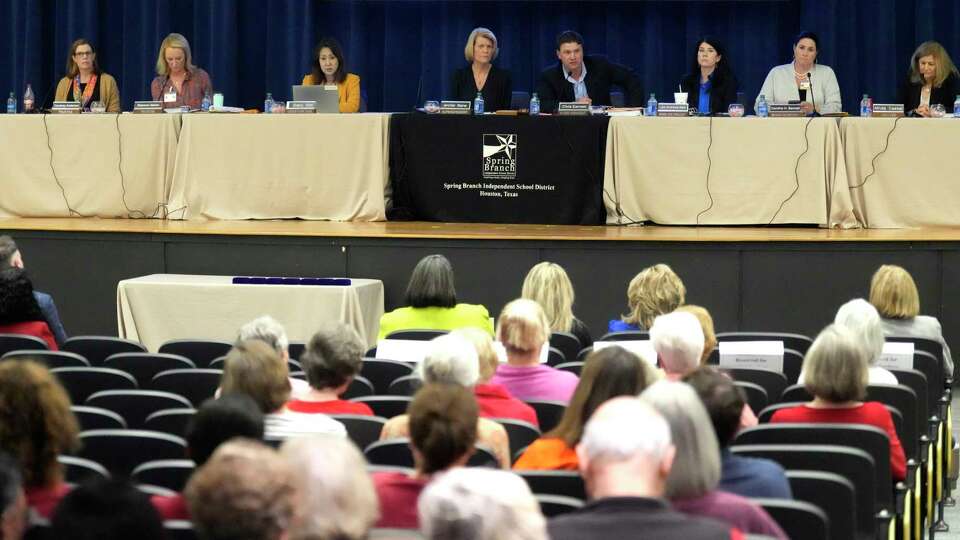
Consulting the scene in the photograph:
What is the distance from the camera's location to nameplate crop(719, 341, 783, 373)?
5464 millimetres

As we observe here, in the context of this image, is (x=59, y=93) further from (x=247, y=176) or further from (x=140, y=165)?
(x=247, y=176)

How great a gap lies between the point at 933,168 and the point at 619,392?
5568mm

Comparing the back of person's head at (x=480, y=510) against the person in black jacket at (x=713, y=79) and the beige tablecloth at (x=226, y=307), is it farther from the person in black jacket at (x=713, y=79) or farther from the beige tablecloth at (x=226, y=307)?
the person in black jacket at (x=713, y=79)

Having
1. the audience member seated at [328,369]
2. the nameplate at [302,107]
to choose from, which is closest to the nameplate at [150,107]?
the nameplate at [302,107]

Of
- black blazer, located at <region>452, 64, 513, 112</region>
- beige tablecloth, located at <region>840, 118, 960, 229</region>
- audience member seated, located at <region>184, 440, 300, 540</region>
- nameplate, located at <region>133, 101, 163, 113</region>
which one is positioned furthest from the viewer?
black blazer, located at <region>452, 64, 513, 112</region>

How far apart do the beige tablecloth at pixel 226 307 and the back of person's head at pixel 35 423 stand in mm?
4678

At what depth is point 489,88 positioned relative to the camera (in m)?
9.59

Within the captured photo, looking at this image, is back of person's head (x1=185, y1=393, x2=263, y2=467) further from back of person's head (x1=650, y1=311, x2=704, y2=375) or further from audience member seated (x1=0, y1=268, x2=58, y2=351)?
audience member seated (x1=0, y1=268, x2=58, y2=351)

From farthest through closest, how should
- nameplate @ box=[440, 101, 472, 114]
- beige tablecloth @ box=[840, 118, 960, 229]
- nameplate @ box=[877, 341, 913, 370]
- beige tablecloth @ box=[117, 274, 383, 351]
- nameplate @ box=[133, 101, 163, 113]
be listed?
1. nameplate @ box=[133, 101, 163, 113]
2. nameplate @ box=[440, 101, 472, 114]
3. beige tablecloth @ box=[840, 118, 960, 229]
4. beige tablecloth @ box=[117, 274, 383, 351]
5. nameplate @ box=[877, 341, 913, 370]

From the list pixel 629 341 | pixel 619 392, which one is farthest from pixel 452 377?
pixel 629 341

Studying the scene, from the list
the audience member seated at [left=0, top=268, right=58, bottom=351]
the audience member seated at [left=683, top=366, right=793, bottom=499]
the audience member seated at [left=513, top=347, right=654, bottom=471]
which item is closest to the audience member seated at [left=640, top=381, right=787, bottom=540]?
the audience member seated at [left=683, top=366, right=793, bottom=499]

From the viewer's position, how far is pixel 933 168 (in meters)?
8.57

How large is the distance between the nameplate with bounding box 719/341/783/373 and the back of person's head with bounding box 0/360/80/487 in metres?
2.91

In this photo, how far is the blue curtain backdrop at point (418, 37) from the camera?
11539 mm
